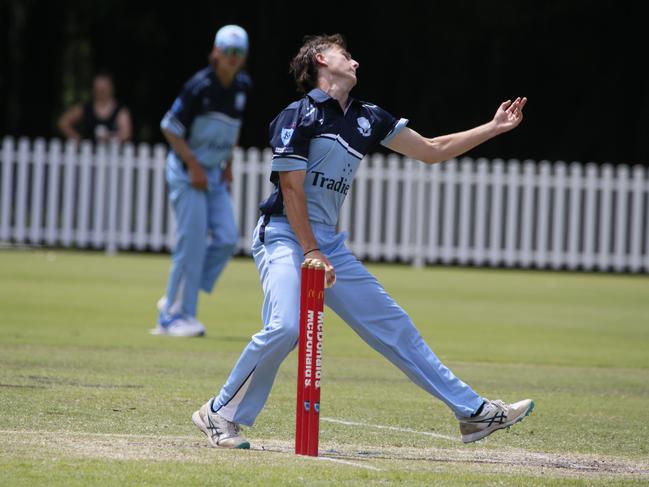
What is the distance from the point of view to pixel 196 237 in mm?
11805

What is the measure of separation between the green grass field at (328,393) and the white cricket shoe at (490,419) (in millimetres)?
127

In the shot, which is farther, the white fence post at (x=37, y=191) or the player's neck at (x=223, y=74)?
the white fence post at (x=37, y=191)

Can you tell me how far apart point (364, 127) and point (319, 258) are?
2.62ft

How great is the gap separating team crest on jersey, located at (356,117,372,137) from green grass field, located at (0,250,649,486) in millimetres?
1564

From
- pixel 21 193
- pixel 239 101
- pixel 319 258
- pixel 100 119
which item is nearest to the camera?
pixel 319 258

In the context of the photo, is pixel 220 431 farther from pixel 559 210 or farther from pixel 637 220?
pixel 637 220

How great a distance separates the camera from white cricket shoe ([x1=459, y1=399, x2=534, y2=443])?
662cm

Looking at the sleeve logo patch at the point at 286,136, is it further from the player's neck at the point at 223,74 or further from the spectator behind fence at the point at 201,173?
Answer: the player's neck at the point at 223,74

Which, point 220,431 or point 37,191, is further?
point 37,191

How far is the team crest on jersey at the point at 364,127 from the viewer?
6.75m

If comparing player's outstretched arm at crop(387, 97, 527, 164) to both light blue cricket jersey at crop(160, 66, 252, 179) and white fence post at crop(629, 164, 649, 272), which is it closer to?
light blue cricket jersey at crop(160, 66, 252, 179)

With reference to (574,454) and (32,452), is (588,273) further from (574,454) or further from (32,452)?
(32,452)

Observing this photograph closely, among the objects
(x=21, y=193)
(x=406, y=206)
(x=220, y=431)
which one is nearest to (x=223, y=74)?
(x=220, y=431)

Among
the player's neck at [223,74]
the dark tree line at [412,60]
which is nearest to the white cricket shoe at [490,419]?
the player's neck at [223,74]
